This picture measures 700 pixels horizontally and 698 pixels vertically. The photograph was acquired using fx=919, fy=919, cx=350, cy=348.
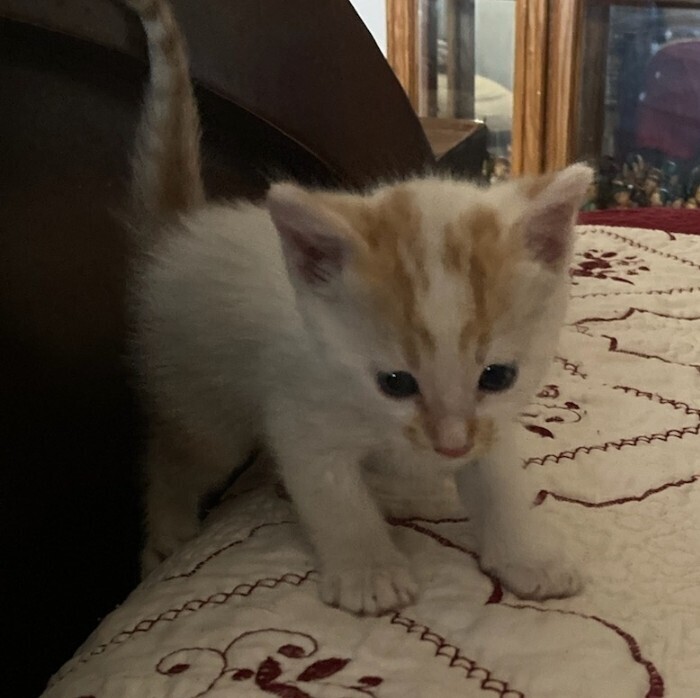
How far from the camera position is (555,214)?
64cm

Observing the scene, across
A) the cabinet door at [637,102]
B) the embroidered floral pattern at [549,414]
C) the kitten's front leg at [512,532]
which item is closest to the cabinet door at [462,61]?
the cabinet door at [637,102]

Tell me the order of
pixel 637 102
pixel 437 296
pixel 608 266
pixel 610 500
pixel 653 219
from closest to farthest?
1. pixel 437 296
2. pixel 610 500
3. pixel 608 266
4. pixel 653 219
5. pixel 637 102

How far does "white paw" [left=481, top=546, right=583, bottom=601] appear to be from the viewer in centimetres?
69

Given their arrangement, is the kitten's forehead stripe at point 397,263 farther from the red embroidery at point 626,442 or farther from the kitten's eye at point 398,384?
the red embroidery at point 626,442

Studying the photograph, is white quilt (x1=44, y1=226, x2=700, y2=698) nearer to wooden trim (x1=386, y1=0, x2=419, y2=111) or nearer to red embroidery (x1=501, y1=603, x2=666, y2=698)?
red embroidery (x1=501, y1=603, x2=666, y2=698)

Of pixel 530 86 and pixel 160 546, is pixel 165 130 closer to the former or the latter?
pixel 160 546

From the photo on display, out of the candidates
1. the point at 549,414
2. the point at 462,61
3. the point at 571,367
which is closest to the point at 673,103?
the point at 462,61

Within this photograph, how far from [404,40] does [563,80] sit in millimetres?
457

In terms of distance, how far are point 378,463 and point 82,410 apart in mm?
280

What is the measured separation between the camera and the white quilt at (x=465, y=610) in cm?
61

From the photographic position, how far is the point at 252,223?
853 millimetres

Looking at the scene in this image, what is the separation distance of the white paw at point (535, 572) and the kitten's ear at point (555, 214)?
0.74 feet

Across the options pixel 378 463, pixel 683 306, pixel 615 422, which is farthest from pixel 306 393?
pixel 683 306

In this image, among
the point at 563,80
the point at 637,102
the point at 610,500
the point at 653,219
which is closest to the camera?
the point at 610,500
